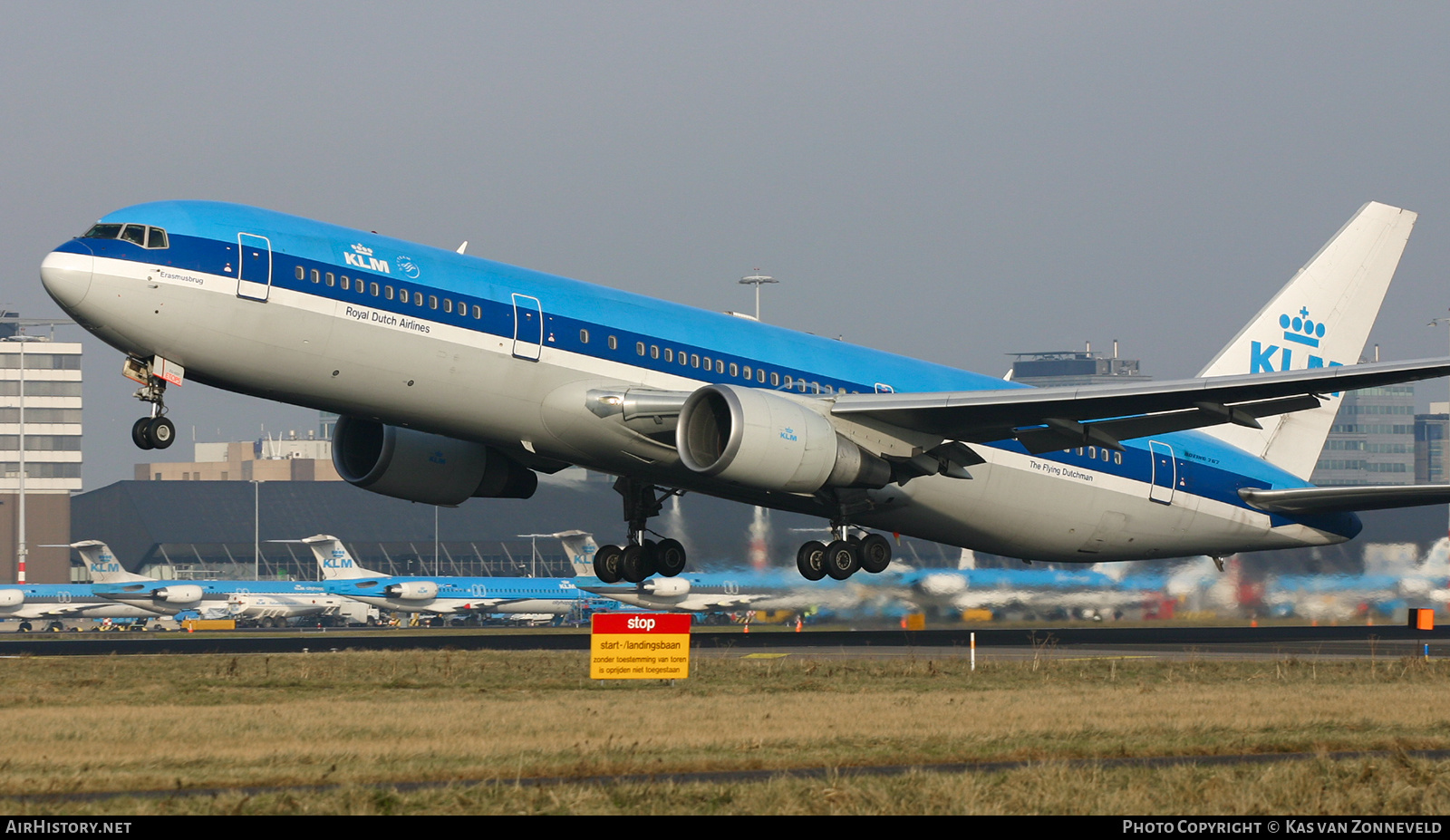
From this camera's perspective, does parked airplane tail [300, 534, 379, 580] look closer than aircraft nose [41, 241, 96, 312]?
No

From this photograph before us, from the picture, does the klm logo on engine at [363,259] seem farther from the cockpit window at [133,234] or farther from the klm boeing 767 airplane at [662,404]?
the cockpit window at [133,234]

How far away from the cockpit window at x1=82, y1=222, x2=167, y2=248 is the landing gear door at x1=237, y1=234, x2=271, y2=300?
1245 millimetres

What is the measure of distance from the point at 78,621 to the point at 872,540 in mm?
74844

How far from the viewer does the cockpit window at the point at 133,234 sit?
2612 cm

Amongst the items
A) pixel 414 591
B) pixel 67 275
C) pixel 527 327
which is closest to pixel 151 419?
pixel 67 275

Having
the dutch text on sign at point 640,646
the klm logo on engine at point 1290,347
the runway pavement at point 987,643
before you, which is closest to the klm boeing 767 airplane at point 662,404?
the klm logo on engine at point 1290,347

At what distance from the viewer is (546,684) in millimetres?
30875

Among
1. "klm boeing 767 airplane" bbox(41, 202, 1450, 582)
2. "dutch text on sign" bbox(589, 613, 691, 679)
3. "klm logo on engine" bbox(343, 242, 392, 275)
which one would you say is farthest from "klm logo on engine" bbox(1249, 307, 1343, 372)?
"klm logo on engine" bbox(343, 242, 392, 275)

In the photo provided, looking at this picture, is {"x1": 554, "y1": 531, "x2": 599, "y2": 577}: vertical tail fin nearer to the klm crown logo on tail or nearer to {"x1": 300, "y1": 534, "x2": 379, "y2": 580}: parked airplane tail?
{"x1": 300, "y1": 534, "x2": 379, "y2": 580}: parked airplane tail

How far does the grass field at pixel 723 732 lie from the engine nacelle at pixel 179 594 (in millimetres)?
53849

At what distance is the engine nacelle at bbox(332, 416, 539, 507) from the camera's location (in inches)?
1373

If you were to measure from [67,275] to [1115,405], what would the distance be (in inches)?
762

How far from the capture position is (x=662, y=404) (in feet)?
97.1

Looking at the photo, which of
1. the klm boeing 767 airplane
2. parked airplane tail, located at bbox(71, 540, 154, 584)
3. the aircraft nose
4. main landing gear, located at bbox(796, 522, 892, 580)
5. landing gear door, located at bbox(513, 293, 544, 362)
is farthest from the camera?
parked airplane tail, located at bbox(71, 540, 154, 584)
